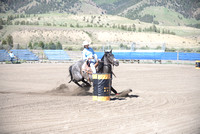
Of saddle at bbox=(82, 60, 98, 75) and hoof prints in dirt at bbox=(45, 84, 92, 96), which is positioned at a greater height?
saddle at bbox=(82, 60, 98, 75)

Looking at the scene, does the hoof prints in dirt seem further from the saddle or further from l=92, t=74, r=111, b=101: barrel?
l=92, t=74, r=111, b=101: barrel

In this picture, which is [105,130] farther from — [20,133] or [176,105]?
[176,105]

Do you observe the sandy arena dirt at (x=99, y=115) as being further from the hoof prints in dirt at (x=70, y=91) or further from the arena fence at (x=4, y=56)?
the arena fence at (x=4, y=56)

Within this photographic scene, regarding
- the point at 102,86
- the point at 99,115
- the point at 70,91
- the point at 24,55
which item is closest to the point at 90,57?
the point at 102,86

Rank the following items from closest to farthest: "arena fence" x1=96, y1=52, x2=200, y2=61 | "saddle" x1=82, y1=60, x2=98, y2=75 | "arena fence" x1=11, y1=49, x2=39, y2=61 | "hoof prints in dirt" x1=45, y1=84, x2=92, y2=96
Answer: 1. "saddle" x1=82, y1=60, x2=98, y2=75
2. "hoof prints in dirt" x1=45, y1=84, x2=92, y2=96
3. "arena fence" x1=96, y1=52, x2=200, y2=61
4. "arena fence" x1=11, y1=49, x2=39, y2=61

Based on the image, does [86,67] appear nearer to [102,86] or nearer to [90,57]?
[90,57]

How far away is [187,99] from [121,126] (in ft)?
17.9

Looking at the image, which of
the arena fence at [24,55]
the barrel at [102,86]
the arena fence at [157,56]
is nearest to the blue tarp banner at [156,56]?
the arena fence at [157,56]

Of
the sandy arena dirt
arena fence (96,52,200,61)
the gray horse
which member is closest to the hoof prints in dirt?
the gray horse

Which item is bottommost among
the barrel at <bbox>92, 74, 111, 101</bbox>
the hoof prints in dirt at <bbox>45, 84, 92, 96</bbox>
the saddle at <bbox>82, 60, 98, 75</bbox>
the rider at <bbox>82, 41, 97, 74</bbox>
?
the hoof prints in dirt at <bbox>45, 84, 92, 96</bbox>

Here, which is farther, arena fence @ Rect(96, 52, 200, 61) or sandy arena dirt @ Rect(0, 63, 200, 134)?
arena fence @ Rect(96, 52, 200, 61)

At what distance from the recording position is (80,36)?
108188mm

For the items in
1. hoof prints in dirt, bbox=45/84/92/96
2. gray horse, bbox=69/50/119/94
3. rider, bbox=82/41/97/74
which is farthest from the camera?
hoof prints in dirt, bbox=45/84/92/96

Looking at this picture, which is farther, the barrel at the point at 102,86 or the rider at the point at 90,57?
the rider at the point at 90,57
